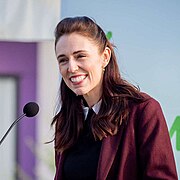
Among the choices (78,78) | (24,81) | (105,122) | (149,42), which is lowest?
(105,122)

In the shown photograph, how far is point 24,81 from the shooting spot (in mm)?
2871

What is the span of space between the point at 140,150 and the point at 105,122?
17cm

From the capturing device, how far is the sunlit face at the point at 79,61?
1444 millimetres

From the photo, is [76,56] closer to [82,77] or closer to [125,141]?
[82,77]

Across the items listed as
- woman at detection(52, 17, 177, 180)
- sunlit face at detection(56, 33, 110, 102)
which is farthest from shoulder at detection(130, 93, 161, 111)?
sunlit face at detection(56, 33, 110, 102)

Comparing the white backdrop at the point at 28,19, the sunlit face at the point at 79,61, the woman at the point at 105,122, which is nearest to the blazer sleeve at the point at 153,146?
the woman at the point at 105,122

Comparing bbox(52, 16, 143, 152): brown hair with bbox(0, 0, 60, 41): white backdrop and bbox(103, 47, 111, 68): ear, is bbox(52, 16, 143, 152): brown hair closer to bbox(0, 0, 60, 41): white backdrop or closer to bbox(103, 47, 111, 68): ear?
bbox(103, 47, 111, 68): ear

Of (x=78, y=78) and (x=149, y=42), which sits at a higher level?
(x=149, y=42)

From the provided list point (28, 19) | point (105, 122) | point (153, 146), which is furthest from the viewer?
point (28, 19)

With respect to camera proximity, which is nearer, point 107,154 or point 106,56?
point 107,154

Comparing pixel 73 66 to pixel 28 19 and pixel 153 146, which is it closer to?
pixel 153 146

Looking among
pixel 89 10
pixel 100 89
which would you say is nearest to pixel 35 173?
pixel 89 10

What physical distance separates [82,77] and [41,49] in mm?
1417

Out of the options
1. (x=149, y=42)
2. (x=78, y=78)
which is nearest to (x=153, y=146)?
(x=78, y=78)
